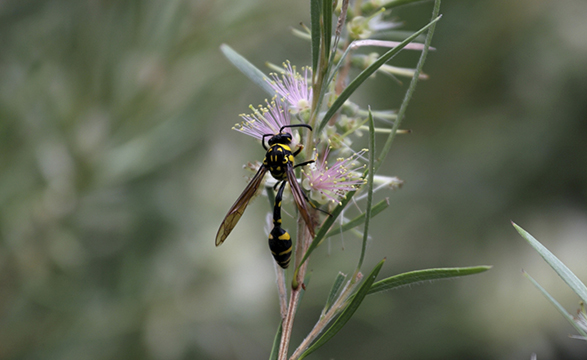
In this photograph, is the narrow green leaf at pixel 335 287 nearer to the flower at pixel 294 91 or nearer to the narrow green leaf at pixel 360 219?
the narrow green leaf at pixel 360 219

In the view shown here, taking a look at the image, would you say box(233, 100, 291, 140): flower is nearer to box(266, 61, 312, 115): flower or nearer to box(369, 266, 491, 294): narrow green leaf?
box(266, 61, 312, 115): flower

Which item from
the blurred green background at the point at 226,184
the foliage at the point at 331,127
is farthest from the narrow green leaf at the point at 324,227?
the blurred green background at the point at 226,184

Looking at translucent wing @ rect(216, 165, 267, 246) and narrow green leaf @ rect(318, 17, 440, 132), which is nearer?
narrow green leaf @ rect(318, 17, 440, 132)

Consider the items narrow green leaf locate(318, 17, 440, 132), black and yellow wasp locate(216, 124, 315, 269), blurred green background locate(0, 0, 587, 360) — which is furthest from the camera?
blurred green background locate(0, 0, 587, 360)

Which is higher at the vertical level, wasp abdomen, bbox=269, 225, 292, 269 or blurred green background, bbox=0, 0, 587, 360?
blurred green background, bbox=0, 0, 587, 360

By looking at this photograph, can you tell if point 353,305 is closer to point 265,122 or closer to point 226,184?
point 265,122

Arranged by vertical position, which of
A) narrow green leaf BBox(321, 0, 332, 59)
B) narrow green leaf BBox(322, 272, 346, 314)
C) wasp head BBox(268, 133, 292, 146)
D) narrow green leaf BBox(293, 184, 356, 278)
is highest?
wasp head BBox(268, 133, 292, 146)

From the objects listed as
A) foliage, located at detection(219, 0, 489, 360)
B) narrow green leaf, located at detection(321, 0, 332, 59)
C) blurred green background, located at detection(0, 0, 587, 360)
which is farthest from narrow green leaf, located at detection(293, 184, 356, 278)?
blurred green background, located at detection(0, 0, 587, 360)
